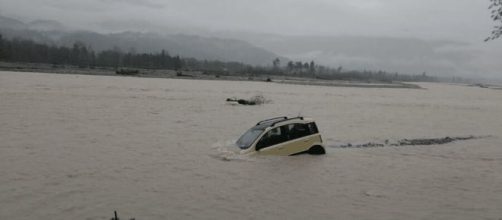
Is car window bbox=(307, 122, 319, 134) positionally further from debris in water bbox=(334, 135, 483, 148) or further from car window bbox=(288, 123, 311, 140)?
debris in water bbox=(334, 135, 483, 148)

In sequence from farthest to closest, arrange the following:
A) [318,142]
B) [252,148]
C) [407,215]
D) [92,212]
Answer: [318,142], [252,148], [407,215], [92,212]

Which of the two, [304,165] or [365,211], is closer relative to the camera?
[365,211]

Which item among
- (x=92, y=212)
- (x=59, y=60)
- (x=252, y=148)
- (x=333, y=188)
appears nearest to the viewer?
(x=92, y=212)

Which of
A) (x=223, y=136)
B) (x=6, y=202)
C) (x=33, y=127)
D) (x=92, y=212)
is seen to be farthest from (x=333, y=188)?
(x=33, y=127)

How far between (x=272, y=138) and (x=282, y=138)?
0.50 m

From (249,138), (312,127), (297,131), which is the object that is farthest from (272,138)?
(312,127)

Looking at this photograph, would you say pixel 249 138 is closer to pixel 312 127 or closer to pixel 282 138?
pixel 282 138

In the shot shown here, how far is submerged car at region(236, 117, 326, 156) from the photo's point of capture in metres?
19.9

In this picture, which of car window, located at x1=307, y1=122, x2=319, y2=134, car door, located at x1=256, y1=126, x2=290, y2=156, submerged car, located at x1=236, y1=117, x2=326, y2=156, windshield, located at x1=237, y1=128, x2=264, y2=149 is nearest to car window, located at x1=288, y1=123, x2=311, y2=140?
submerged car, located at x1=236, y1=117, x2=326, y2=156

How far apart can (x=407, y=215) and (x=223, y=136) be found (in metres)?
15.8

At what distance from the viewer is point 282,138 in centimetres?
2048

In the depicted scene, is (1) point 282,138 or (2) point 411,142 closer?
(1) point 282,138

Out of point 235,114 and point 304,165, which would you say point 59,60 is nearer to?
point 235,114

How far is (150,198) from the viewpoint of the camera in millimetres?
14250
